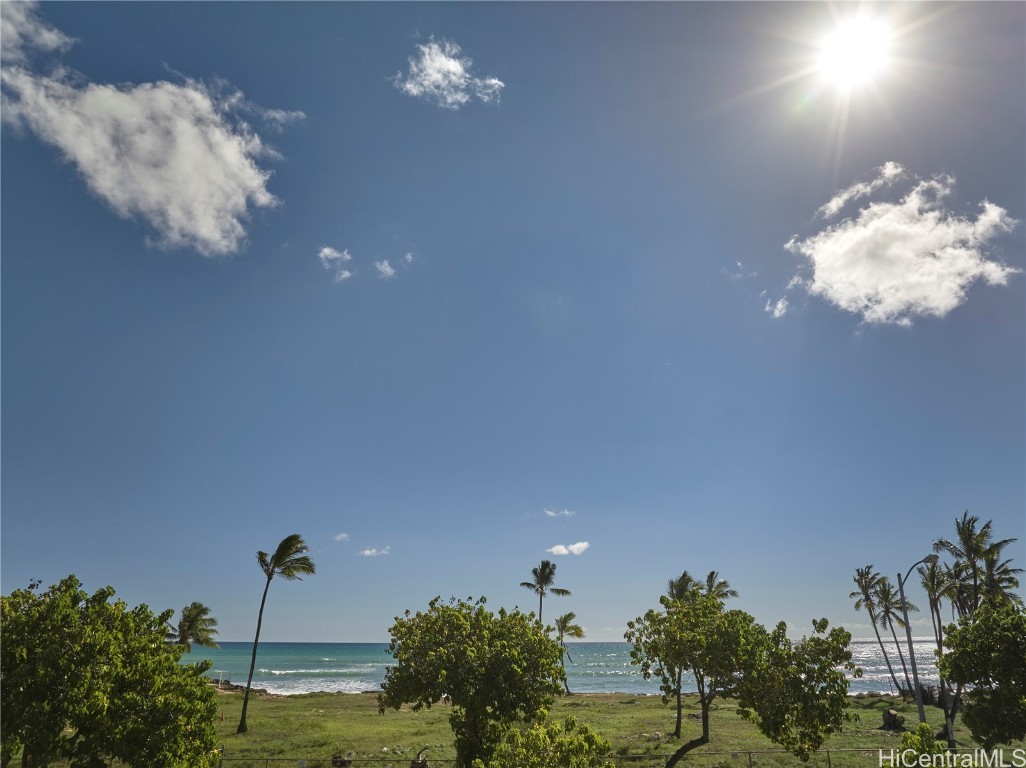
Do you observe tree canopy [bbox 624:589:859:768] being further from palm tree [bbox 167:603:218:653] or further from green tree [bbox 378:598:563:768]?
palm tree [bbox 167:603:218:653]

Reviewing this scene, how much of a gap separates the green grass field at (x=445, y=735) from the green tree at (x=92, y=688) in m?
7.75

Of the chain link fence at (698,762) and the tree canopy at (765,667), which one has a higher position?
the tree canopy at (765,667)

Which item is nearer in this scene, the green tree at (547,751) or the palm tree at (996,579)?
the green tree at (547,751)

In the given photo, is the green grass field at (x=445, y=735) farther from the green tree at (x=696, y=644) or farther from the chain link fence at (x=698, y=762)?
the green tree at (x=696, y=644)

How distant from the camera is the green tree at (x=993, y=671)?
70.2ft

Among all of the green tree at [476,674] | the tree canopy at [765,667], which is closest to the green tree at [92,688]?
the green tree at [476,674]

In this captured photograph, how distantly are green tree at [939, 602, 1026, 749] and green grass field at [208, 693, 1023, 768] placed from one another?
428 cm

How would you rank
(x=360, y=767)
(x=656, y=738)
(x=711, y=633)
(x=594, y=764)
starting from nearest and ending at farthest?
(x=594, y=764)
(x=711, y=633)
(x=360, y=767)
(x=656, y=738)

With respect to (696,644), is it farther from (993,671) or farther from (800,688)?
(993,671)

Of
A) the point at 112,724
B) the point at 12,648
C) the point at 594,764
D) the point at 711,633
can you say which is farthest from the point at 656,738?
the point at 12,648

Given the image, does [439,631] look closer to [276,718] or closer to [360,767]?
[360,767]

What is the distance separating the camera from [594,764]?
470 inches

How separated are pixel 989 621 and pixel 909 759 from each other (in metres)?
17.3

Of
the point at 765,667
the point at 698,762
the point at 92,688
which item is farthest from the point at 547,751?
the point at 698,762
